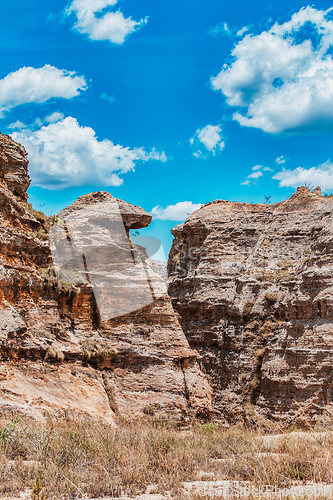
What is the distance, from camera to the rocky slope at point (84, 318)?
482 inches

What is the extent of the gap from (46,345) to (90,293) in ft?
12.5

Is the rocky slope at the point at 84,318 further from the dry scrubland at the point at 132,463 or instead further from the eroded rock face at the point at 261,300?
the eroded rock face at the point at 261,300

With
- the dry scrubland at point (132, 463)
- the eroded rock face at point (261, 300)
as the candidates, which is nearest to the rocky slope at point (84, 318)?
the dry scrubland at point (132, 463)

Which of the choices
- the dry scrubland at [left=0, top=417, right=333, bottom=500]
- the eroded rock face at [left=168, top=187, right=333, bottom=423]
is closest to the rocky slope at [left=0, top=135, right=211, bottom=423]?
the dry scrubland at [left=0, top=417, right=333, bottom=500]

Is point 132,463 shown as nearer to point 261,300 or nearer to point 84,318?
point 84,318

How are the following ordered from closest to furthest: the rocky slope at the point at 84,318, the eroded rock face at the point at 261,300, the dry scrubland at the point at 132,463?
1. the dry scrubland at the point at 132,463
2. the rocky slope at the point at 84,318
3. the eroded rock face at the point at 261,300

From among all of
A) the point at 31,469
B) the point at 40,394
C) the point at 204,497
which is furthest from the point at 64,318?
the point at 204,497

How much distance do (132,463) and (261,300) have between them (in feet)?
53.3

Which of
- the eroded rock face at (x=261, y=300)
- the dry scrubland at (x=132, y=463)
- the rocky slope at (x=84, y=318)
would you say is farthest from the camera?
the eroded rock face at (x=261, y=300)

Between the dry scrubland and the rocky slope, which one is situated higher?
the rocky slope

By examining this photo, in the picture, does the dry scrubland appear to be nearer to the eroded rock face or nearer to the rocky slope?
the rocky slope

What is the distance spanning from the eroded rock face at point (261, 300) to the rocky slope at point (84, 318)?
333cm

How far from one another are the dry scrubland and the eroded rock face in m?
9.31

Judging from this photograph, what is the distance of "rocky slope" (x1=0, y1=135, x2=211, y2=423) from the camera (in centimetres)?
1224
